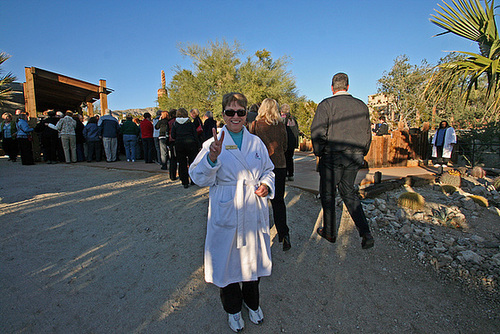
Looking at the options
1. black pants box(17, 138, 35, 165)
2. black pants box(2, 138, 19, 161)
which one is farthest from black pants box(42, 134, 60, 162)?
black pants box(2, 138, 19, 161)

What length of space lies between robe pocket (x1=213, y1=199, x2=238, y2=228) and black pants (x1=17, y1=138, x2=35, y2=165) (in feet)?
36.2

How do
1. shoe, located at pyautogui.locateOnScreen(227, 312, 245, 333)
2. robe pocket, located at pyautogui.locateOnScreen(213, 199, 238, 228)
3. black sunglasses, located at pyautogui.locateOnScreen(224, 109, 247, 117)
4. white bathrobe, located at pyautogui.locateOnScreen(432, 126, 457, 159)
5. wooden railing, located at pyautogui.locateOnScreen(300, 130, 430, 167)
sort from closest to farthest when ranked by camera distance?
robe pocket, located at pyautogui.locateOnScreen(213, 199, 238, 228) → black sunglasses, located at pyautogui.locateOnScreen(224, 109, 247, 117) → shoe, located at pyautogui.locateOnScreen(227, 312, 245, 333) → wooden railing, located at pyautogui.locateOnScreen(300, 130, 430, 167) → white bathrobe, located at pyautogui.locateOnScreen(432, 126, 457, 159)

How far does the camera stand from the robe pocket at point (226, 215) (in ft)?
6.53

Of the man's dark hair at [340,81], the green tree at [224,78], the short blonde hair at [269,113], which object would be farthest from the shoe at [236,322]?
the green tree at [224,78]

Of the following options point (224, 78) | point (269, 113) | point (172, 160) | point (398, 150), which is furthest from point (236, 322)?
point (224, 78)

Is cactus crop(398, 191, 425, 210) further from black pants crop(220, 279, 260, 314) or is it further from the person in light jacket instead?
the person in light jacket

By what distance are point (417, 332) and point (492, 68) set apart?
18.8ft

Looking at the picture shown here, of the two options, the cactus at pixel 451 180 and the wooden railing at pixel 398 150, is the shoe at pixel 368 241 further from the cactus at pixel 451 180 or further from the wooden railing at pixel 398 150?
the wooden railing at pixel 398 150

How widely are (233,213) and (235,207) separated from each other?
5 centimetres

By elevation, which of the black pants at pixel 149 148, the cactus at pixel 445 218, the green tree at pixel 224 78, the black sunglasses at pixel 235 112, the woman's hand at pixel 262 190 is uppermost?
the green tree at pixel 224 78

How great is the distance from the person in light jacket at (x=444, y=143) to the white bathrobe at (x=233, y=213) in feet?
32.2

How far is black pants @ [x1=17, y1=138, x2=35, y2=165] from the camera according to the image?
31.3ft

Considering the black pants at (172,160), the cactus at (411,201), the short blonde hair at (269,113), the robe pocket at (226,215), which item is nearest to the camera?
the robe pocket at (226,215)

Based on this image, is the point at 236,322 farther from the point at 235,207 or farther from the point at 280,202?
the point at 280,202
